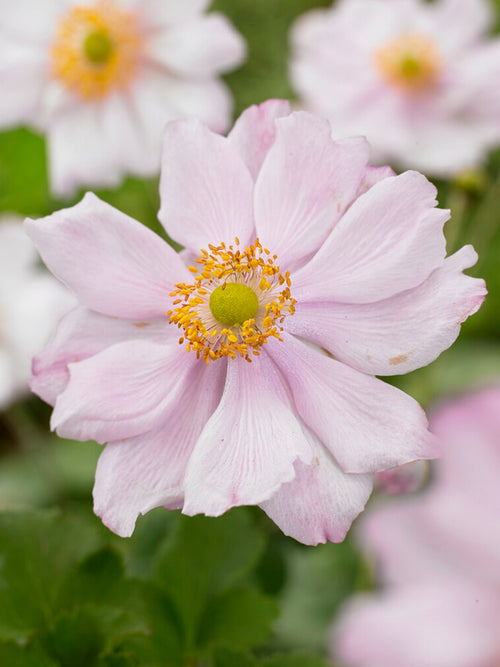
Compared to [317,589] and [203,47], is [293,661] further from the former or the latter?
[203,47]

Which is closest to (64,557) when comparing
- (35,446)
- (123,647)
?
(123,647)

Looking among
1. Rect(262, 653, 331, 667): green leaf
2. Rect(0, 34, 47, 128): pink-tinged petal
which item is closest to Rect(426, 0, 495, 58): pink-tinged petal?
Rect(0, 34, 47, 128): pink-tinged petal

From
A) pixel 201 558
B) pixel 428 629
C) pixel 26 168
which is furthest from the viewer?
pixel 26 168

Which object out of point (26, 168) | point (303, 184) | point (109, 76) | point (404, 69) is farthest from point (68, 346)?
point (26, 168)

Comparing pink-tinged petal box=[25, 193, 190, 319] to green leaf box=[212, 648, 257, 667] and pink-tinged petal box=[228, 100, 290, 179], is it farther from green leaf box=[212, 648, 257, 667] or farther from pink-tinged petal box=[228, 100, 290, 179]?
green leaf box=[212, 648, 257, 667]

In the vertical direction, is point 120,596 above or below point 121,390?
below

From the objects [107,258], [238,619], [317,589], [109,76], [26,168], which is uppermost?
[107,258]
